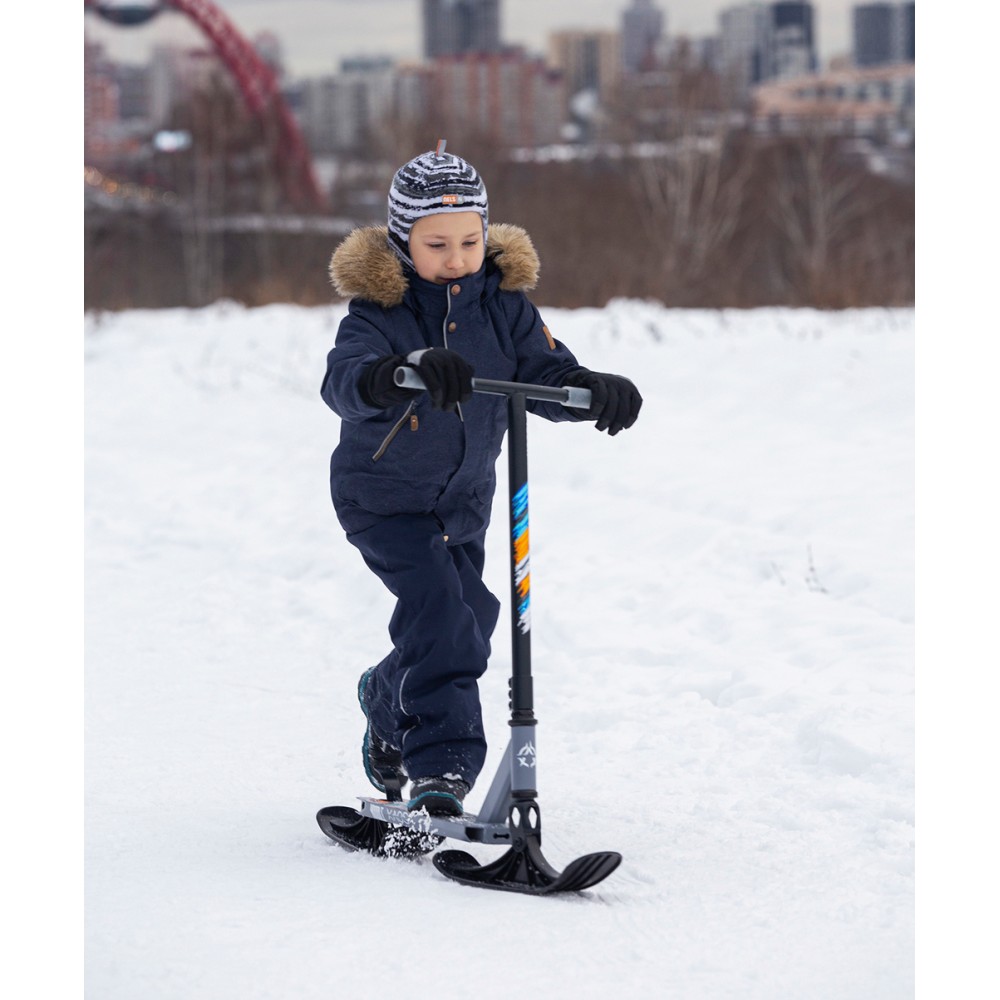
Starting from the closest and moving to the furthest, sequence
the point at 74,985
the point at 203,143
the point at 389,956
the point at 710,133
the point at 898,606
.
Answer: the point at 74,985 < the point at 389,956 < the point at 898,606 < the point at 710,133 < the point at 203,143

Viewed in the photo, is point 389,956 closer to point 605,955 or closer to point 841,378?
point 605,955

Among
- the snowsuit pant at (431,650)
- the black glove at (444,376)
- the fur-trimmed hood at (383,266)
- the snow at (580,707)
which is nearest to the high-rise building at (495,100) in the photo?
the snow at (580,707)

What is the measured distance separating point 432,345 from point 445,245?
0.79 feet

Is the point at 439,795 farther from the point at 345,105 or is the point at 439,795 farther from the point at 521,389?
the point at 345,105

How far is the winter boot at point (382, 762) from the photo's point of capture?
12.6 ft

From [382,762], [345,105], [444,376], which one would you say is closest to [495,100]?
[345,105]

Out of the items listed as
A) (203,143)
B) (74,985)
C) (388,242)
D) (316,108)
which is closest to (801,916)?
(74,985)

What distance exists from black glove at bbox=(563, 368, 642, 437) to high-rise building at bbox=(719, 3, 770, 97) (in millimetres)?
31185

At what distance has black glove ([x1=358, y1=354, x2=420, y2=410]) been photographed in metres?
3.18

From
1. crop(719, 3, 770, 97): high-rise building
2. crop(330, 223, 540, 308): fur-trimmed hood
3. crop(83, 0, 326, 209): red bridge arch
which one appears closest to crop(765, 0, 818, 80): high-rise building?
crop(719, 3, 770, 97): high-rise building

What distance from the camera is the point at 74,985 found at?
8.07ft

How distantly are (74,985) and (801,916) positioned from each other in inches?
58.1

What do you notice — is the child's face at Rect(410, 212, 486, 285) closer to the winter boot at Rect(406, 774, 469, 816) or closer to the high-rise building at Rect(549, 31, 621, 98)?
the winter boot at Rect(406, 774, 469, 816)

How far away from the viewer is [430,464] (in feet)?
11.6
